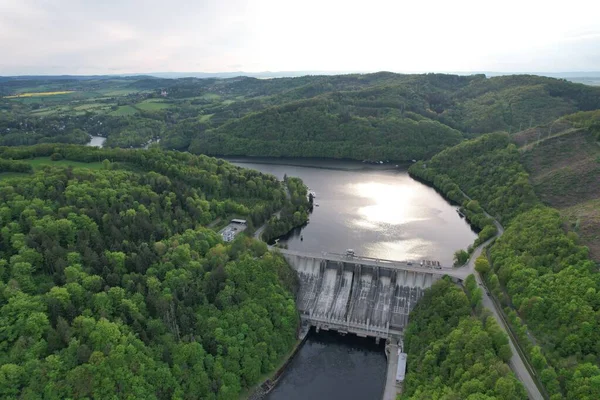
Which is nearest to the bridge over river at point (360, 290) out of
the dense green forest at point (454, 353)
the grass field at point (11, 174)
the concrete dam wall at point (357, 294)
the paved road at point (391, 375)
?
the concrete dam wall at point (357, 294)

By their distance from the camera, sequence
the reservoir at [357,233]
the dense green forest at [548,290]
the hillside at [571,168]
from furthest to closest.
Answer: the hillside at [571,168] < the reservoir at [357,233] < the dense green forest at [548,290]

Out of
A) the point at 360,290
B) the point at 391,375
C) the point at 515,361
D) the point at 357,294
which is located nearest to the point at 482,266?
the point at 515,361

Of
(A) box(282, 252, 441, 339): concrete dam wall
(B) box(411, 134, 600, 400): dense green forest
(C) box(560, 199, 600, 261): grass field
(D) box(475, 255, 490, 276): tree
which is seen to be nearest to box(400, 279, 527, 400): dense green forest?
(A) box(282, 252, 441, 339): concrete dam wall

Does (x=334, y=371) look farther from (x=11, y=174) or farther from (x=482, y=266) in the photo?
(x=11, y=174)

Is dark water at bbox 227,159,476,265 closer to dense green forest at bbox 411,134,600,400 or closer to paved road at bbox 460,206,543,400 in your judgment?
dense green forest at bbox 411,134,600,400

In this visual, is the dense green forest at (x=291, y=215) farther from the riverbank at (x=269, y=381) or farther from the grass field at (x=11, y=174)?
the grass field at (x=11, y=174)

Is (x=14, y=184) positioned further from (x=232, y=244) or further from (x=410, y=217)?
(x=410, y=217)
